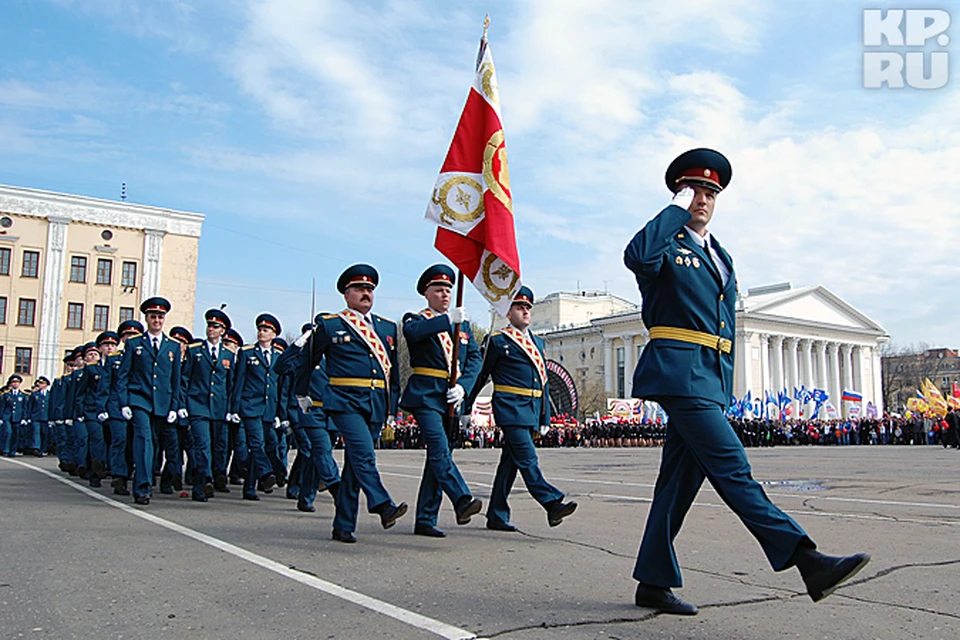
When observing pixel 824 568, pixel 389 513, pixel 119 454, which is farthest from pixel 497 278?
pixel 119 454

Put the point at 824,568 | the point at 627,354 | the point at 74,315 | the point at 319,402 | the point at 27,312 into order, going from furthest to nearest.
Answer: the point at 627,354, the point at 74,315, the point at 27,312, the point at 319,402, the point at 824,568

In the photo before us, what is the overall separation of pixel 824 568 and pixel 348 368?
3.96 meters

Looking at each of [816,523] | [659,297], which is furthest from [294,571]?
[816,523]

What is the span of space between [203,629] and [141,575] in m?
1.43

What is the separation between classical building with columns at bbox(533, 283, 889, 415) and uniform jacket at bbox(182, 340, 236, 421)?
75.4 metres

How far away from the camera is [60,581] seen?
16.1ft

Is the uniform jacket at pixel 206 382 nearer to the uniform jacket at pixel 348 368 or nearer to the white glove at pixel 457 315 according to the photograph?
the uniform jacket at pixel 348 368

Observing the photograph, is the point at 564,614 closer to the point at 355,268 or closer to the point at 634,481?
the point at 355,268

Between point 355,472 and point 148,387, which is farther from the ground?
point 148,387

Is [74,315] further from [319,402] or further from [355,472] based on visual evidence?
[355,472]

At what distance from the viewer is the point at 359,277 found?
7.01 metres

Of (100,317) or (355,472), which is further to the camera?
(100,317)

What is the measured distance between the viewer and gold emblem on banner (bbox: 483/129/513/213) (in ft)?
22.5

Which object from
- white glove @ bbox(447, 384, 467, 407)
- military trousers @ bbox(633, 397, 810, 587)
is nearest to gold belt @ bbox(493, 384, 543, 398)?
white glove @ bbox(447, 384, 467, 407)
